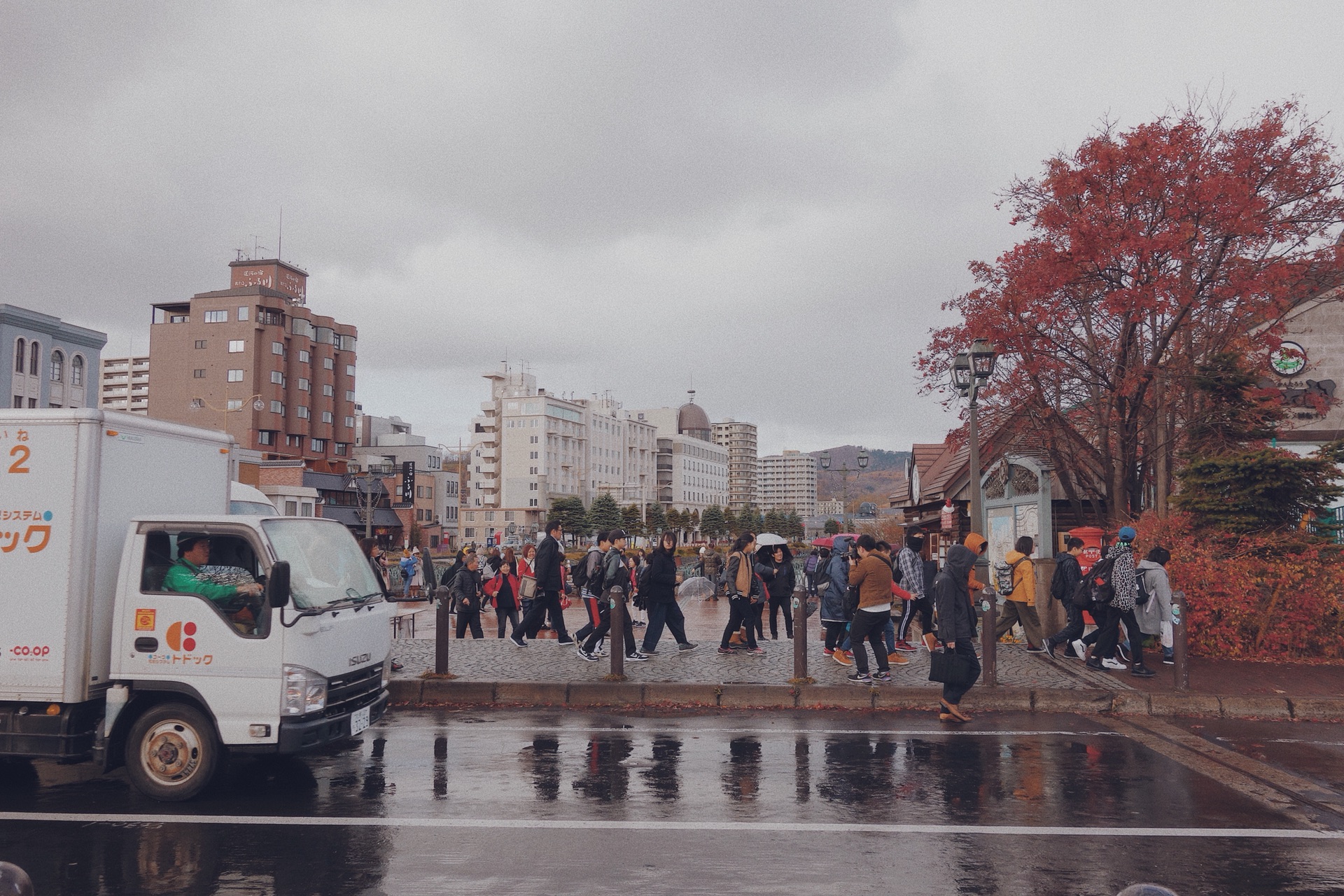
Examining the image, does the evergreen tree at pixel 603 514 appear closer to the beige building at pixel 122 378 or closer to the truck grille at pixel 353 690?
the beige building at pixel 122 378

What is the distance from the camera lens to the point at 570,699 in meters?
10.1

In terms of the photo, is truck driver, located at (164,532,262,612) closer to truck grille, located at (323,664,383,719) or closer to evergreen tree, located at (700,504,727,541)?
truck grille, located at (323,664,383,719)

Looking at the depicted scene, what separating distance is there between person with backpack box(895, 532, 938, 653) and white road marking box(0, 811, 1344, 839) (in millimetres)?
5525

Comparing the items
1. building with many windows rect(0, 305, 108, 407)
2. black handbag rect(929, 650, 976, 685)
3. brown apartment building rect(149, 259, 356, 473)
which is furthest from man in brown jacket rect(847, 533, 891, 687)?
brown apartment building rect(149, 259, 356, 473)

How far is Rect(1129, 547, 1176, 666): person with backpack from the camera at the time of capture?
10875mm

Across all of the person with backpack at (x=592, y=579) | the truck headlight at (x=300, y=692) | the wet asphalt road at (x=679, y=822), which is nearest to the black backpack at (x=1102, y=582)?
the wet asphalt road at (x=679, y=822)

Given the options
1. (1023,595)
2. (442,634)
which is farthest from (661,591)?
(1023,595)

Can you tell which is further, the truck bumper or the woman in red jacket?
the woman in red jacket

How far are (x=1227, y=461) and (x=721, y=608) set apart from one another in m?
16.8

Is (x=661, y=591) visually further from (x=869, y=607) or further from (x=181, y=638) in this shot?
(x=181, y=638)

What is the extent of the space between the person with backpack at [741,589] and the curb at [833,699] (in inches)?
104

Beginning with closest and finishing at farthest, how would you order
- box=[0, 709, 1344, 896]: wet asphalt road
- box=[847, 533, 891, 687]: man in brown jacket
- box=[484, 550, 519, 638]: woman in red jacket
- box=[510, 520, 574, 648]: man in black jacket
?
box=[0, 709, 1344, 896]: wet asphalt road, box=[847, 533, 891, 687]: man in brown jacket, box=[510, 520, 574, 648]: man in black jacket, box=[484, 550, 519, 638]: woman in red jacket

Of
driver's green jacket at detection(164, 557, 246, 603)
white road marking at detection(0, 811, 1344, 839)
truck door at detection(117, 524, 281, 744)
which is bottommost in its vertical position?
white road marking at detection(0, 811, 1344, 839)

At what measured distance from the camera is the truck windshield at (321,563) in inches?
251
